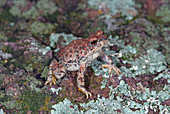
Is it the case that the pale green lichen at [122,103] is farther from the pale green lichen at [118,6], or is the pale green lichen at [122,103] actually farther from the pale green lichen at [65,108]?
the pale green lichen at [118,6]

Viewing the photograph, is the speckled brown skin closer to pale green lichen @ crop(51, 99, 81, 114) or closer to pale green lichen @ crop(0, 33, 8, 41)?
pale green lichen @ crop(51, 99, 81, 114)

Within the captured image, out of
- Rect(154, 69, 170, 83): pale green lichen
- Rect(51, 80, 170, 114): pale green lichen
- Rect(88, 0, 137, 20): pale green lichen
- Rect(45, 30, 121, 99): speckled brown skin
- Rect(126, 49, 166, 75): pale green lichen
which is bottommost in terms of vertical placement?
Rect(51, 80, 170, 114): pale green lichen

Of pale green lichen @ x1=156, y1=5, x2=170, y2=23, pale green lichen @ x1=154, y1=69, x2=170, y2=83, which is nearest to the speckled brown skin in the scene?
pale green lichen @ x1=154, y1=69, x2=170, y2=83

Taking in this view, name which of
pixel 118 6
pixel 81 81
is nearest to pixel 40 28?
pixel 81 81

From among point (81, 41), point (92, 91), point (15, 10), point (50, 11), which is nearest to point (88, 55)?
point (81, 41)

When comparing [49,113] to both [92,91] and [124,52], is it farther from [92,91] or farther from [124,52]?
[124,52]

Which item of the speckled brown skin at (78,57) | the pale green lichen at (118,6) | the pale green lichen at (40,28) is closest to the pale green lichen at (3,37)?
the pale green lichen at (40,28)

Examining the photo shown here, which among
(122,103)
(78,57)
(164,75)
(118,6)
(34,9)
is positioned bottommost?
(122,103)

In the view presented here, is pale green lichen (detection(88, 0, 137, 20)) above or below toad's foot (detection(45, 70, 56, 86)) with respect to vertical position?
above

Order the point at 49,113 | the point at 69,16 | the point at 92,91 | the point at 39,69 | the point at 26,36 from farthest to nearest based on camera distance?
the point at 69,16
the point at 26,36
the point at 39,69
the point at 92,91
the point at 49,113

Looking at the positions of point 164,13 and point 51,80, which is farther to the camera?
point 164,13

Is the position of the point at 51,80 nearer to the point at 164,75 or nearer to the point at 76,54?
the point at 76,54
